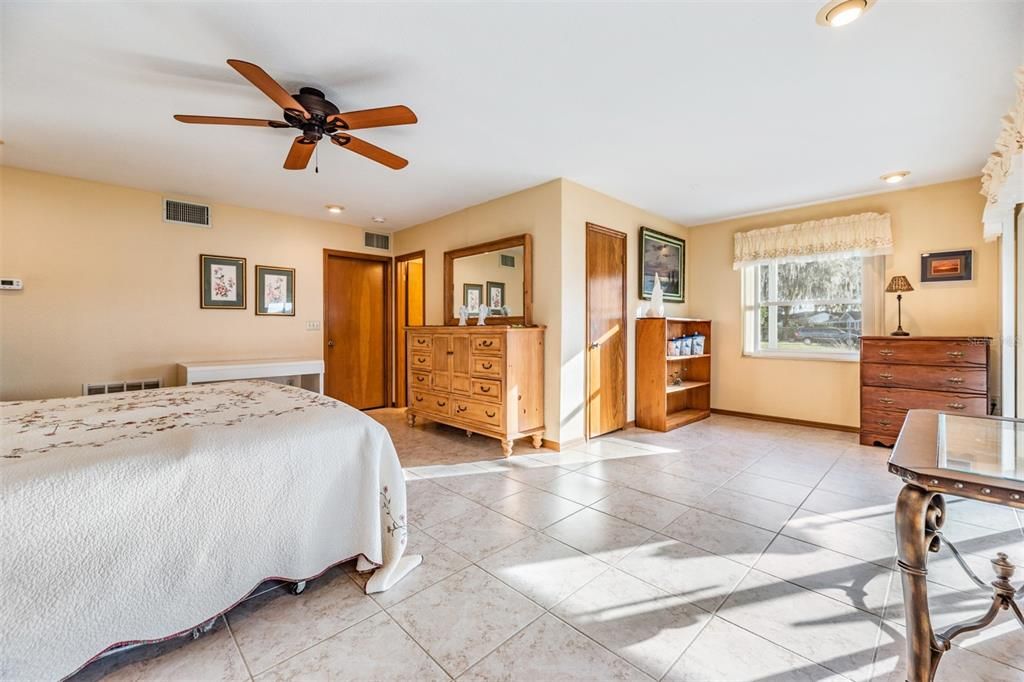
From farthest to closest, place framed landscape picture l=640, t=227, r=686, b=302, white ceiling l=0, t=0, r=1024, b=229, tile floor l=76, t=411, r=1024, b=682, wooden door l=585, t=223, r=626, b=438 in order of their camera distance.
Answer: framed landscape picture l=640, t=227, r=686, b=302 < wooden door l=585, t=223, r=626, b=438 < white ceiling l=0, t=0, r=1024, b=229 < tile floor l=76, t=411, r=1024, b=682

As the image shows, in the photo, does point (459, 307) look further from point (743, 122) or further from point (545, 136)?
point (743, 122)

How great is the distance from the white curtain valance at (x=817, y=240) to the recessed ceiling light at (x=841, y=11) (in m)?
3.13

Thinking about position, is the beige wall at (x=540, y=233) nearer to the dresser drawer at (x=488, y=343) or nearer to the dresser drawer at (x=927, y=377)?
the dresser drawer at (x=488, y=343)

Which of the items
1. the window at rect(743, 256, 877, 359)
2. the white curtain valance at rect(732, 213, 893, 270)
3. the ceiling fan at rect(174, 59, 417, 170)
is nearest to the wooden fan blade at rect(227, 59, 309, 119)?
the ceiling fan at rect(174, 59, 417, 170)

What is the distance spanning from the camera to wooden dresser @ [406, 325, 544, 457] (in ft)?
12.0

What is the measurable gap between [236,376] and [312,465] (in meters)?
2.94

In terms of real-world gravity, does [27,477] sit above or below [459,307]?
below

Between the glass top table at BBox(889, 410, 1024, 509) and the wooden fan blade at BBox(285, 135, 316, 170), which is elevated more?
the wooden fan blade at BBox(285, 135, 316, 170)

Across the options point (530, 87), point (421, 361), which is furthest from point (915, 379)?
point (421, 361)

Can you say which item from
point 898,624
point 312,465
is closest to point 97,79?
point 312,465

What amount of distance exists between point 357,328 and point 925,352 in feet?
20.0

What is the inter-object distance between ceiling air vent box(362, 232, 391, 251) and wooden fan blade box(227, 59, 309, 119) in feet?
11.3

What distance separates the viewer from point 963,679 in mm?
1326

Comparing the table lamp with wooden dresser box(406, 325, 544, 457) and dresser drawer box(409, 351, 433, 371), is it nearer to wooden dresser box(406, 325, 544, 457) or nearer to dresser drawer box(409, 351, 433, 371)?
wooden dresser box(406, 325, 544, 457)
